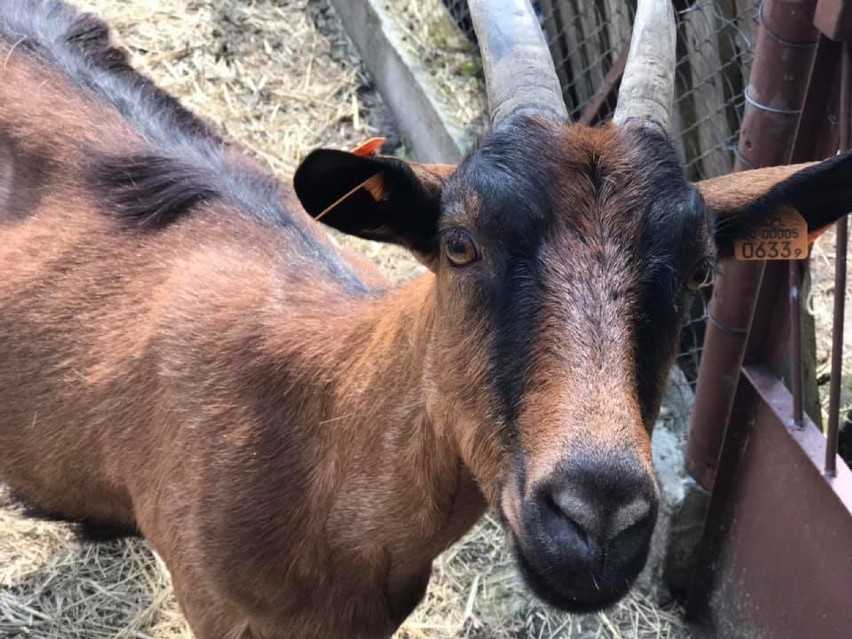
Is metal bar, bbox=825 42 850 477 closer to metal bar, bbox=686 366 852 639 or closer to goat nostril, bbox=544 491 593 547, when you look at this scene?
metal bar, bbox=686 366 852 639

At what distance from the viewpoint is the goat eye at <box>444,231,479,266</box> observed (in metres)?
2.61

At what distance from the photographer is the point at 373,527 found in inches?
122

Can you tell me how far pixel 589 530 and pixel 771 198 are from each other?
46.0 inches

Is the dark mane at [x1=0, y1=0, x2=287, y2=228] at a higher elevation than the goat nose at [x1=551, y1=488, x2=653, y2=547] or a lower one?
higher

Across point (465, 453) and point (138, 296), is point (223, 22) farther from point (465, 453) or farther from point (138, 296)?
point (465, 453)

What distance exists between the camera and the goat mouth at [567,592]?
229cm

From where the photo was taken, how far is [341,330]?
3281 millimetres

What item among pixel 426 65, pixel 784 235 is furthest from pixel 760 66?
pixel 426 65

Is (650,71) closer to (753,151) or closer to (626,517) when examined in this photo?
(753,151)

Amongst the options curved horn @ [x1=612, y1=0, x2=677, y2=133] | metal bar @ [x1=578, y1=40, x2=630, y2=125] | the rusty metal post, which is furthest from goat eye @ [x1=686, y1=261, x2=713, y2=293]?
metal bar @ [x1=578, y1=40, x2=630, y2=125]

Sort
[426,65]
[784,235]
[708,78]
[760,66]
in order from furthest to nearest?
[426,65] → [708,78] → [760,66] → [784,235]

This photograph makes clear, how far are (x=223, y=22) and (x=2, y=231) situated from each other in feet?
12.6

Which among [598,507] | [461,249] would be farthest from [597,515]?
[461,249]

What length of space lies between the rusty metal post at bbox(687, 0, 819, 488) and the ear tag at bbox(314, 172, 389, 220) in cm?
160
